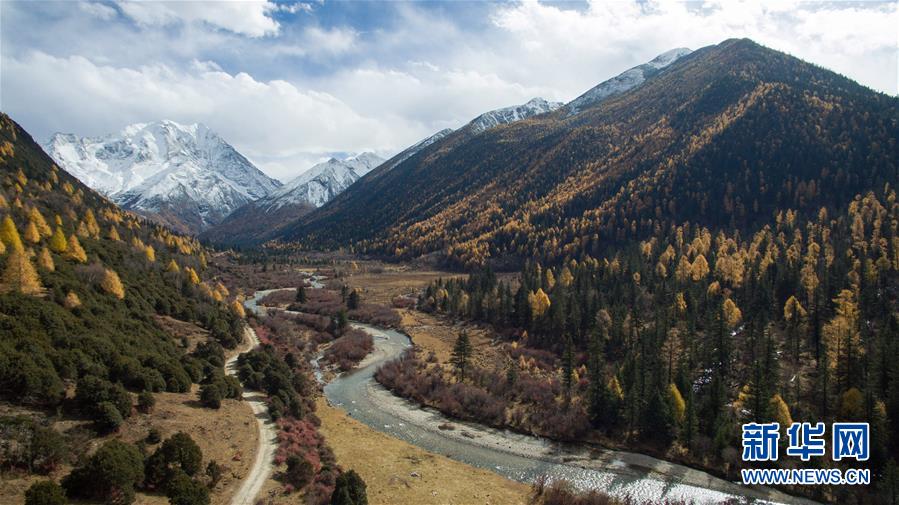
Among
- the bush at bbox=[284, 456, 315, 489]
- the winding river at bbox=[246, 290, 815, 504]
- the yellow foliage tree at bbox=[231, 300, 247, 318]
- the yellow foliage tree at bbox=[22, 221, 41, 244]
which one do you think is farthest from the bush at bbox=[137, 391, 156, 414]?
the yellow foliage tree at bbox=[231, 300, 247, 318]

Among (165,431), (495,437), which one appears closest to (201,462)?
(165,431)

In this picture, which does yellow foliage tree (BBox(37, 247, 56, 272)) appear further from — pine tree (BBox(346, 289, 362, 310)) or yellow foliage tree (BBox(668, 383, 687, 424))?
yellow foliage tree (BBox(668, 383, 687, 424))

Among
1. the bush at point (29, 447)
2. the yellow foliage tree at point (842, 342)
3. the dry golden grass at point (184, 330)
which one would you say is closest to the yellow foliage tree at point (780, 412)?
the yellow foliage tree at point (842, 342)

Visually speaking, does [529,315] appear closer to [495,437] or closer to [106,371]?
[495,437]

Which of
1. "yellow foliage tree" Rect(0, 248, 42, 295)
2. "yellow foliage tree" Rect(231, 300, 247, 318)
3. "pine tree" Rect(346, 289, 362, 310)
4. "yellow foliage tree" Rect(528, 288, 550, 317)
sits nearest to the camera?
"yellow foliage tree" Rect(0, 248, 42, 295)

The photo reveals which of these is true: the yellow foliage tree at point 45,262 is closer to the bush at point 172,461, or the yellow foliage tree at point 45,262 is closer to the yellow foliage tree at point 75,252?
the yellow foliage tree at point 75,252

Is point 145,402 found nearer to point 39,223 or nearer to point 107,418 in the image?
point 107,418
